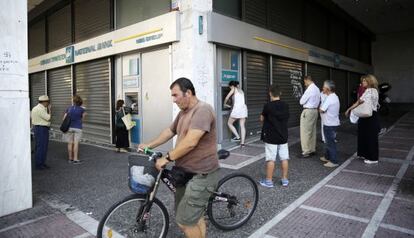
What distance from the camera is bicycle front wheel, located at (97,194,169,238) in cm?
294

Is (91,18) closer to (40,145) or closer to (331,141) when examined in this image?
(40,145)

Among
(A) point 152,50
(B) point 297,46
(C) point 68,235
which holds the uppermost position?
(B) point 297,46

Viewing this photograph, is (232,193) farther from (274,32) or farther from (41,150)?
(274,32)

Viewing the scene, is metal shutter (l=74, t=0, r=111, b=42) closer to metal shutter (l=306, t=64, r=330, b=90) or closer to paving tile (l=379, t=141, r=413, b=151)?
metal shutter (l=306, t=64, r=330, b=90)

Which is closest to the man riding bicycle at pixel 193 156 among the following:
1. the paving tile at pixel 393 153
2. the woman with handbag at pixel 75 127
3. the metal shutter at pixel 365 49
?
the woman with handbag at pixel 75 127

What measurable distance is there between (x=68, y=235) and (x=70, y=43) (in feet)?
34.3

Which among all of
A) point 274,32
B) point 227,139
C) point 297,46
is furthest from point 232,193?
point 297,46

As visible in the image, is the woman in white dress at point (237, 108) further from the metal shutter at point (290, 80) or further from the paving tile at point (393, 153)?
the paving tile at point (393, 153)

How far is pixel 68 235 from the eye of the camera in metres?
3.71

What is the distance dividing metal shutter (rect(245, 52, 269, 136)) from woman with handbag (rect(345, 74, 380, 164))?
3.39 meters

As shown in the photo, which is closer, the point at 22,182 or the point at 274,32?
the point at 22,182

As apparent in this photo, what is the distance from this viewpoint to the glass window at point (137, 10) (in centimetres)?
848

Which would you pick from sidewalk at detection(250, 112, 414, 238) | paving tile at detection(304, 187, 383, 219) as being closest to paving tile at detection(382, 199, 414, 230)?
sidewalk at detection(250, 112, 414, 238)

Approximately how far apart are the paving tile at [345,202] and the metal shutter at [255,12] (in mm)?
→ 5972
